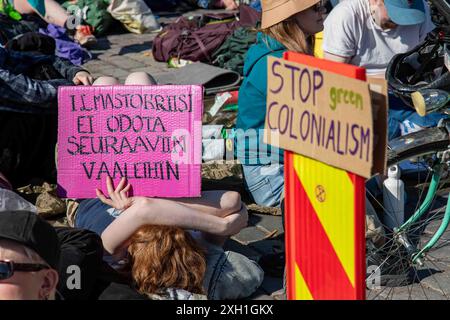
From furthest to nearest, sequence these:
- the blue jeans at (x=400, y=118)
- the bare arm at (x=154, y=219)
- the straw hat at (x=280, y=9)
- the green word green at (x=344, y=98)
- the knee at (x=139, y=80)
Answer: the blue jeans at (x=400, y=118), the knee at (x=139, y=80), the straw hat at (x=280, y=9), the bare arm at (x=154, y=219), the green word green at (x=344, y=98)

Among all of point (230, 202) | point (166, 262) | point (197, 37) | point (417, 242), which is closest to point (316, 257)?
point (166, 262)

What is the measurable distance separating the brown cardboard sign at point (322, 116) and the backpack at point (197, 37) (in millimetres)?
5046

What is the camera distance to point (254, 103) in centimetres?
509

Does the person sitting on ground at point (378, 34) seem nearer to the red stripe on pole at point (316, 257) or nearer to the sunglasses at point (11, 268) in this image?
the red stripe on pole at point (316, 257)

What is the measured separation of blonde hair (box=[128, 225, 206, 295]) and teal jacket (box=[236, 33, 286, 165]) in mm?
1241

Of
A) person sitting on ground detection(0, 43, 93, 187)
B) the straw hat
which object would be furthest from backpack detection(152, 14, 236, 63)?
the straw hat

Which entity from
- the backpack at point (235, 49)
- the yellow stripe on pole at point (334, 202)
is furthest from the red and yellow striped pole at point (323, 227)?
the backpack at point (235, 49)

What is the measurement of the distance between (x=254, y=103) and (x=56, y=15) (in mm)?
4152

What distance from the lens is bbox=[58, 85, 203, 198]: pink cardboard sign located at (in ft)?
14.5

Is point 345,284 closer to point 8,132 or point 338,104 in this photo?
point 338,104

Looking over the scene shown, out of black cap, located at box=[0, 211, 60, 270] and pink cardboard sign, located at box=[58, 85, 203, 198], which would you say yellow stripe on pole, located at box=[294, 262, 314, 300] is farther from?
pink cardboard sign, located at box=[58, 85, 203, 198]

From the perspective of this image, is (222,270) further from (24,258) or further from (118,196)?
(24,258)

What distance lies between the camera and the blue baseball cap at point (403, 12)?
5.21m
